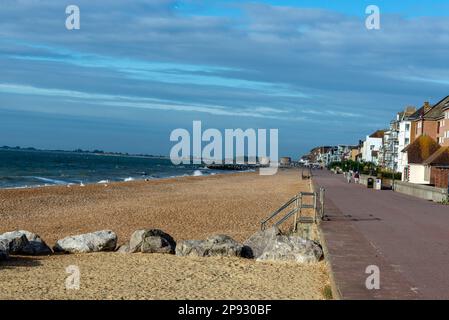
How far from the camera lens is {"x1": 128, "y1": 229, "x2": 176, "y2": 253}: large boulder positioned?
13.6 metres

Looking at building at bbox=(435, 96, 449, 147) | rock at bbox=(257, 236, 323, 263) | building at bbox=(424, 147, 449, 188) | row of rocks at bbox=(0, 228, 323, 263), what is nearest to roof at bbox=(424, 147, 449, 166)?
building at bbox=(424, 147, 449, 188)

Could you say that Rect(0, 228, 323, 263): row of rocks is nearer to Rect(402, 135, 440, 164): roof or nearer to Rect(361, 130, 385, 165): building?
Rect(402, 135, 440, 164): roof

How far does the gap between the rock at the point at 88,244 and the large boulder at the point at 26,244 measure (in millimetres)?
365

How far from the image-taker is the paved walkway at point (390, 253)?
27.5ft

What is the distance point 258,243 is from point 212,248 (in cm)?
212

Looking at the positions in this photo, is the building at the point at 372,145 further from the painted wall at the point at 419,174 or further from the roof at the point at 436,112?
the painted wall at the point at 419,174

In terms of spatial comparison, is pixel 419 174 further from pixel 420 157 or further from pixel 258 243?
pixel 258 243

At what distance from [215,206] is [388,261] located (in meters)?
19.7

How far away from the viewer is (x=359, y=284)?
27.7ft

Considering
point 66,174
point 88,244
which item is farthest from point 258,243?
point 66,174

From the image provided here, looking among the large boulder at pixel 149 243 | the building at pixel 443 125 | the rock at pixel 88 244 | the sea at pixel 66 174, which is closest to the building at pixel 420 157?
the building at pixel 443 125
